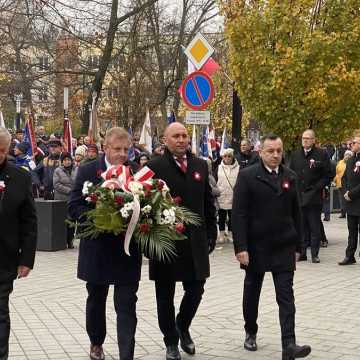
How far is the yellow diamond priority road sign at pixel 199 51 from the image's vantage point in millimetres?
12633

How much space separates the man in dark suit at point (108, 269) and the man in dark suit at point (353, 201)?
21.8 feet

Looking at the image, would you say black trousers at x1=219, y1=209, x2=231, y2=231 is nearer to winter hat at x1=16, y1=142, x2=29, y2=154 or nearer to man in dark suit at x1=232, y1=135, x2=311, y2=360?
winter hat at x1=16, y1=142, x2=29, y2=154

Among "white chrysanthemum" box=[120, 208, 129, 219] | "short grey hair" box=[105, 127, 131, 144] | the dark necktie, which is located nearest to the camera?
"white chrysanthemum" box=[120, 208, 129, 219]

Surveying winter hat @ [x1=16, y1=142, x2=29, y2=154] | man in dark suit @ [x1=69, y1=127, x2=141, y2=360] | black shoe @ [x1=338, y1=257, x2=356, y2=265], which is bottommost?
black shoe @ [x1=338, y1=257, x2=356, y2=265]

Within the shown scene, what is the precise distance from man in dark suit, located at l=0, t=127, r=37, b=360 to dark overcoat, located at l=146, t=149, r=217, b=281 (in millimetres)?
1144

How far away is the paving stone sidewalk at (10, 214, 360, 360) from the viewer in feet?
22.5

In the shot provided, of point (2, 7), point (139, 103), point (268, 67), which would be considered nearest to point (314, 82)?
point (268, 67)

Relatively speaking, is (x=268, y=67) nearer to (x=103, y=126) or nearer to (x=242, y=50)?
(x=242, y=50)

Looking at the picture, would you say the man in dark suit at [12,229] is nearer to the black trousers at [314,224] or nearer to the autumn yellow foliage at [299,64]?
the black trousers at [314,224]

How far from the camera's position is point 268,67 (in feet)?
50.1

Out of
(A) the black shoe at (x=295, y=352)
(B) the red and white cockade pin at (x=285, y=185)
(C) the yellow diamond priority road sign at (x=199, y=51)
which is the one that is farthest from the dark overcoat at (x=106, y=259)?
(C) the yellow diamond priority road sign at (x=199, y=51)

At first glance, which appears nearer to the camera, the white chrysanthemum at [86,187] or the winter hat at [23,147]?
the white chrysanthemum at [86,187]

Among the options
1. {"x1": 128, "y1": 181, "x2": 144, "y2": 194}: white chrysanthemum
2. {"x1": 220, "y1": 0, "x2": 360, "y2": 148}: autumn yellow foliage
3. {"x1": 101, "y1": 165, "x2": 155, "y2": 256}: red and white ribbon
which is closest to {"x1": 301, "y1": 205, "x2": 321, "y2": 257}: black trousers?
{"x1": 220, "y1": 0, "x2": 360, "y2": 148}: autumn yellow foliage

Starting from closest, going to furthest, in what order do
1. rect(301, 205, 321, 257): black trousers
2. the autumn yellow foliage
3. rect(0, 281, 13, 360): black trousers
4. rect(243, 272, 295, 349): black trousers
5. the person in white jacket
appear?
rect(0, 281, 13, 360): black trousers
rect(243, 272, 295, 349): black trousers
rect(301, 205, 321, 257): black trousers
the person in white jacket
the autumn yellow foliage
